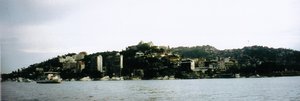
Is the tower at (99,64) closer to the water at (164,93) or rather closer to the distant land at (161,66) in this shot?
the distant land at (161,66)

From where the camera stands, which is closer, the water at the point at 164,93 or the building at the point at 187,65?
the water at the point at 164,93

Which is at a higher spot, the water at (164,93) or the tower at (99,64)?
the tower at (99,64)

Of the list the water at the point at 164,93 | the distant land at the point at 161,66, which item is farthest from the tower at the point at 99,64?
the water at the point at 164,93

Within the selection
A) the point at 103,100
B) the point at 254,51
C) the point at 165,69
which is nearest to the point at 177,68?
the point at 165,69

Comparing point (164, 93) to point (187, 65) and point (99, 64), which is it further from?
point (99, 64)

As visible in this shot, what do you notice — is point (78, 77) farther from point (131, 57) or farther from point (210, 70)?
point (210, 70)

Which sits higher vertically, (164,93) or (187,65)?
(187,65)

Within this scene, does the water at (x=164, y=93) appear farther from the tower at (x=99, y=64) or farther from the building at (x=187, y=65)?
the tower at (x=99, y=64)

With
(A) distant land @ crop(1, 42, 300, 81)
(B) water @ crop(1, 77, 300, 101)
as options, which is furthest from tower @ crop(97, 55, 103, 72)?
(B) water @ crop(1, 77, 300, 101)

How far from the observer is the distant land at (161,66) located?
113 m

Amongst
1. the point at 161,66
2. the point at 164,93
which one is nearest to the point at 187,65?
the point at 161,66

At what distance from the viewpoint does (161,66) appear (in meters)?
118

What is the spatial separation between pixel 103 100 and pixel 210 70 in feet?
321

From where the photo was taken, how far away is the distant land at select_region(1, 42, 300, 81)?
370ft
